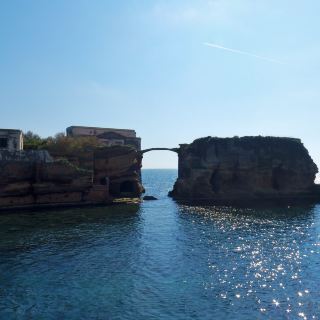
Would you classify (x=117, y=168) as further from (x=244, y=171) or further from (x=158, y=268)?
(x=158, y=268)

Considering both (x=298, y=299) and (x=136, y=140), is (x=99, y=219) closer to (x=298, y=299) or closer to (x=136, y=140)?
(x=298, y=299)

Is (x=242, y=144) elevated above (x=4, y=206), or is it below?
above

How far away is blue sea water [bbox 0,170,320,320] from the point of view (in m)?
20.2

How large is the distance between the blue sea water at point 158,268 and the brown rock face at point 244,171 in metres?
27.5

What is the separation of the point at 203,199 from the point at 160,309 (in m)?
54.6

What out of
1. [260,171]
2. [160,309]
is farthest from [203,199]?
[160,309]

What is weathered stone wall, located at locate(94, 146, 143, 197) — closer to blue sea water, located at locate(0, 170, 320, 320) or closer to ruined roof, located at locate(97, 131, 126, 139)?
ruined roof, located at locate(97, 131, 126, 139)

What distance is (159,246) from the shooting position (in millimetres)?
34469

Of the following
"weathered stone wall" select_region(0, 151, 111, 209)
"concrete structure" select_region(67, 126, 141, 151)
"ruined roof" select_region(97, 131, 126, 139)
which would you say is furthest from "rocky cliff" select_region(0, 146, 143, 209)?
"ruined roof" select_region(97, 131, 126, 139)

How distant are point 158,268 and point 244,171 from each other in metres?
52.2

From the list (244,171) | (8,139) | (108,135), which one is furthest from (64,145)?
(244,171)

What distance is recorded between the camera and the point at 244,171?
251 feet

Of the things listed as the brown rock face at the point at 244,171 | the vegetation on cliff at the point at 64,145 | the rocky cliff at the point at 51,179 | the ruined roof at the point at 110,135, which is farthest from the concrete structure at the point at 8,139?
the brown rock face at the point at 244,171

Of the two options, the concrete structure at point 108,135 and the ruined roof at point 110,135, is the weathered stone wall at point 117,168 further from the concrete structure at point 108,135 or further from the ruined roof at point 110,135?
the ruined roof at point 110,135
